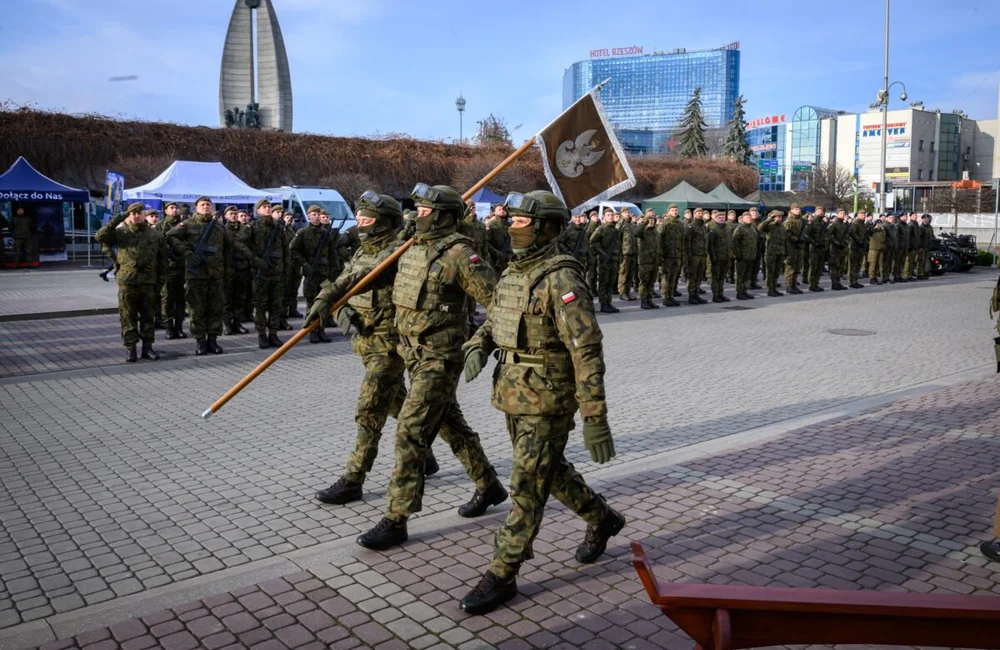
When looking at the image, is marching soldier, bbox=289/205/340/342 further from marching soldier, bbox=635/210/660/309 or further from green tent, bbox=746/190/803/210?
green tent, bbox=746/190/803/210

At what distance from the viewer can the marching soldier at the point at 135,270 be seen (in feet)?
→ 35.8

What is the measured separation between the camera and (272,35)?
5153 centimetres

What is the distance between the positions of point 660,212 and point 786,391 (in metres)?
28.1

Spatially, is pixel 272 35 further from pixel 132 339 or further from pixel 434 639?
pixel 434 639

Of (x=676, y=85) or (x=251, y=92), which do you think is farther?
(x=676, y=85)

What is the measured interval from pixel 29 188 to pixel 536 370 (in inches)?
994

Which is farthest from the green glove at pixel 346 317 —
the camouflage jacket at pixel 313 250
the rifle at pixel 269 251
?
the camouflage jacket at pixel 313 250

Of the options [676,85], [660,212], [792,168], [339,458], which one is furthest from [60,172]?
[676,85]

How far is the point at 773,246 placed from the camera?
20.5m

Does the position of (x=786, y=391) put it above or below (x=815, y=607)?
below

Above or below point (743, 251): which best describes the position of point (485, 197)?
above

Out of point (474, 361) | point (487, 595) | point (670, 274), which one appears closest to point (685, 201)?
point (670, 274)

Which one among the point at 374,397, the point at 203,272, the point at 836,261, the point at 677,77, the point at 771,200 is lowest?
the point at 374,397

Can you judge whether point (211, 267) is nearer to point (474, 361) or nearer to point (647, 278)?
point (474, 361)
